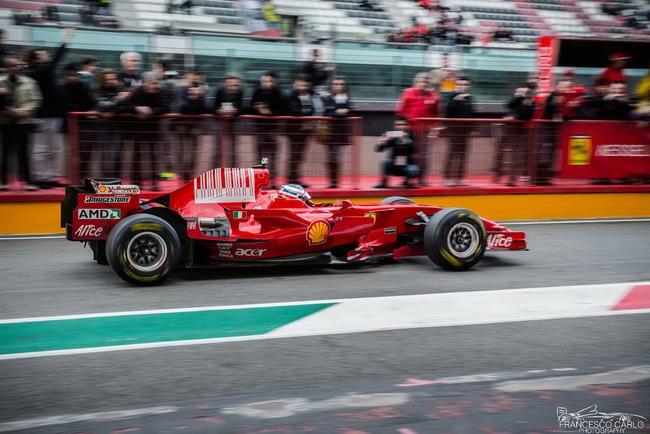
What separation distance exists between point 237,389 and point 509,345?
1.97m

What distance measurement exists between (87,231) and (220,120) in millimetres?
3650

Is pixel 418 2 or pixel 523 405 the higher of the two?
pixel 418 2

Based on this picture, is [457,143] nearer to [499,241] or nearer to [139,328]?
[499,241]

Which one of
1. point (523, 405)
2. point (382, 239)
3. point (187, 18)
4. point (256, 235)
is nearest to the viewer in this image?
point (523, 405)

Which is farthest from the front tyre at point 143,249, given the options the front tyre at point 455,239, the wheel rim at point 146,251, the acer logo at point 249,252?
the front tyre at point 455,239

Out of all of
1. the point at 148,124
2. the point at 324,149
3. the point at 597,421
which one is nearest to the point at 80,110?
the point at 148,124

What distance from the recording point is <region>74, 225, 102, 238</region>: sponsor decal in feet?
21.1

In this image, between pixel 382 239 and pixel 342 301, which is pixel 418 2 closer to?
pixel 382 239

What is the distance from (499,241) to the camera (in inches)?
300

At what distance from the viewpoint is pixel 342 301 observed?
6.17 m

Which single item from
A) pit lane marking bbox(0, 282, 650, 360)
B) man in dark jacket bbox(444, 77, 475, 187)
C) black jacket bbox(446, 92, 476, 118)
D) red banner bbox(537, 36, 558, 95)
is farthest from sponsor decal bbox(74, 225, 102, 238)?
red banner bbox(537, 36, 558, 95)

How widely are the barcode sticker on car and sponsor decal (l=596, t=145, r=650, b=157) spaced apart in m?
6.84

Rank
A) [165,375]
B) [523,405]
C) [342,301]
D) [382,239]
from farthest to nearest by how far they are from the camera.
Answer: [382,239] < [342,301] < [165,375] < [523,405]

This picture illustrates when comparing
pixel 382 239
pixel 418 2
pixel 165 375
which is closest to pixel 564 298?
pixel 382 239
